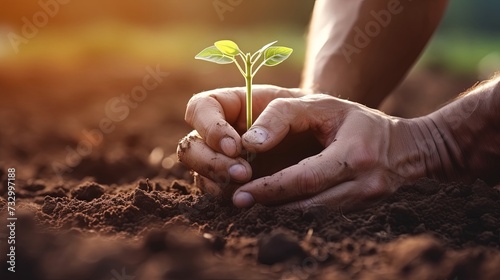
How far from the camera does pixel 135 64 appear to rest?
7516 mm

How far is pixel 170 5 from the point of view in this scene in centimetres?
1058

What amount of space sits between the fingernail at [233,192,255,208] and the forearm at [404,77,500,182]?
0.63 metres

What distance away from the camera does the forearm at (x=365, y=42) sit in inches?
113

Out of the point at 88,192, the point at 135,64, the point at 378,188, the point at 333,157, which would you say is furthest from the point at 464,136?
the point at 135,64

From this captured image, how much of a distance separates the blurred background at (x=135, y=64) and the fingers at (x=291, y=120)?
1311 millimetres

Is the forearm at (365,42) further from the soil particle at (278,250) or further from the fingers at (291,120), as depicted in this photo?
the soil particle at (278,250)

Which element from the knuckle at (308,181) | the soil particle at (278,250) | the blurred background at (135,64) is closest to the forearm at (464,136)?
the knuckle at (308,181)

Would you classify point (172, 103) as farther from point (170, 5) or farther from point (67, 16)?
point (170, 5)

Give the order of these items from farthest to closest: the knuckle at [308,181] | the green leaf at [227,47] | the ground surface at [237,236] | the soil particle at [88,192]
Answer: the soil particle at [88,192] < the green leaf at [227,47] < the knuckle at [308,181] < the ground surface at [237,236]

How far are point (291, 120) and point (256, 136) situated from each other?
140 mm

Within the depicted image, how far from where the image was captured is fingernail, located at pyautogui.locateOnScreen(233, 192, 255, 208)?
2002 mm

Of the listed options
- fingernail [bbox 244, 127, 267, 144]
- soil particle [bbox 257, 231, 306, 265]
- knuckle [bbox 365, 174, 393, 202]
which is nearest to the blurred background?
fingernail [bbox 244, 127, 267, 144]

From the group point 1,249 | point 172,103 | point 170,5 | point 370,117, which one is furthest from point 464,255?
point 170,5

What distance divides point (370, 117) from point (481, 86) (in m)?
0.46
